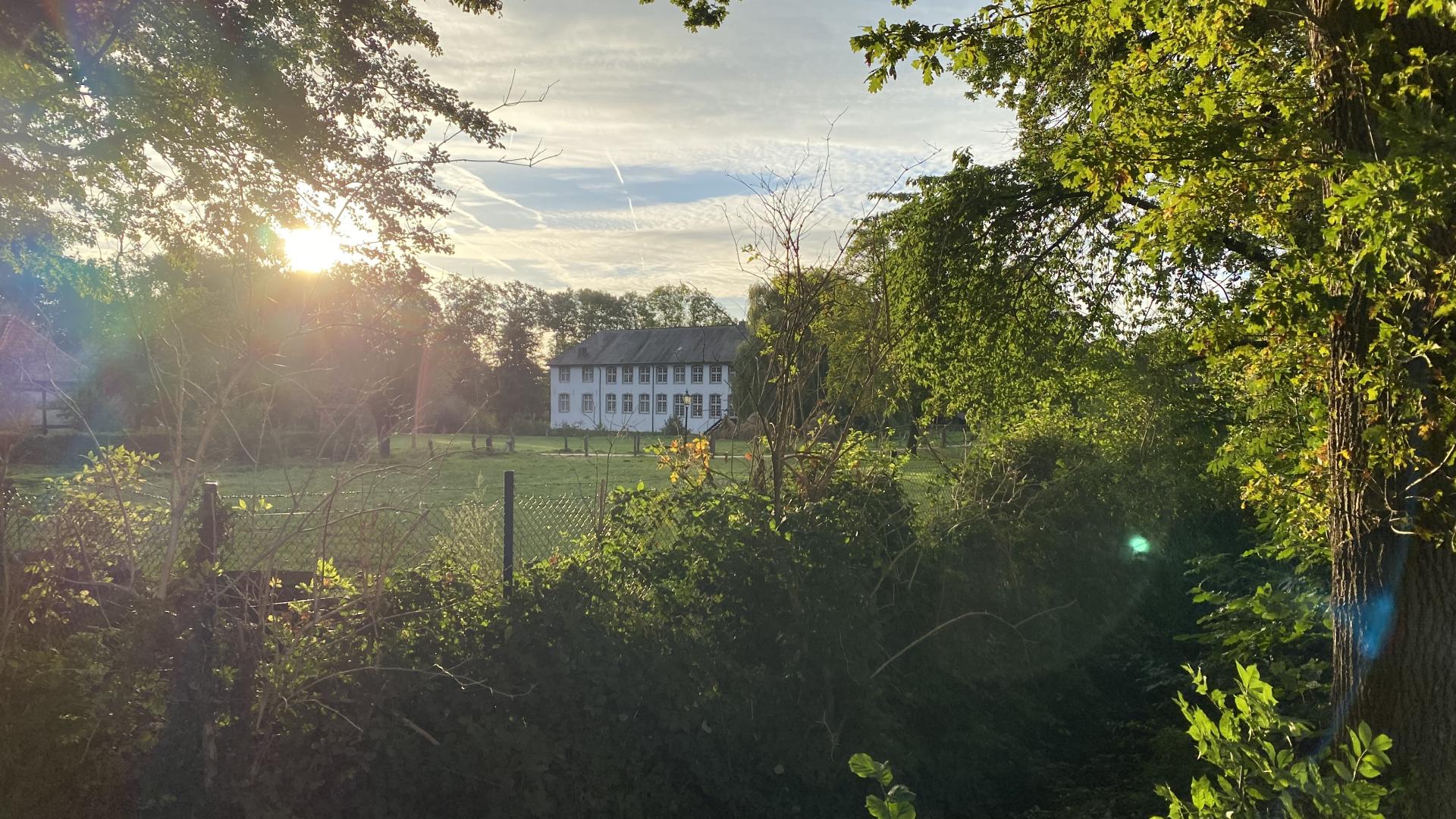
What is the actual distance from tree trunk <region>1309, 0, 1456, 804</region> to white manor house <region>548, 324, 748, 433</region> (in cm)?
5747

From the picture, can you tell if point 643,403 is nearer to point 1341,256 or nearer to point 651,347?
point 651,347

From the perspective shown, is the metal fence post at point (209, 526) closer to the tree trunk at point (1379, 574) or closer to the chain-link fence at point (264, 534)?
the chain-link fence at point (264, 534)

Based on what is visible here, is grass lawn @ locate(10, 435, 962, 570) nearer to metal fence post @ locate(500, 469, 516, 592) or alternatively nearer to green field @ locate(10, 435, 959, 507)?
green field @ locate(10, 435, 959, 507)

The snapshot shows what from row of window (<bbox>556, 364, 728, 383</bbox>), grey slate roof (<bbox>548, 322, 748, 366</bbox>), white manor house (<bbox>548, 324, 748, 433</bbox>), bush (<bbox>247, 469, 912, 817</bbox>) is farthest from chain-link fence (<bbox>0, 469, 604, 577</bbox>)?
row of window (<bbox>556, 364, 728, 383</bbox>)

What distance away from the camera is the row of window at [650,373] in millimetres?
67188

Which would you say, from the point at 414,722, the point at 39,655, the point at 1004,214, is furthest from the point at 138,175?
the point at 1004,214

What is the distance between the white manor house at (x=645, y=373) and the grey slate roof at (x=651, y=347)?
0.18 feet

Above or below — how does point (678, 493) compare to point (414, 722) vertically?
above

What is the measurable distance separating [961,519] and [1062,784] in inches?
77.7

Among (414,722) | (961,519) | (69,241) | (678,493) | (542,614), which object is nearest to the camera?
(414,722)

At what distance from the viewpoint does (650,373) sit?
230ft

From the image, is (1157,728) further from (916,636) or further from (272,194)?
(272,194)

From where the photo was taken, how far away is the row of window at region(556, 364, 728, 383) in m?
67.2

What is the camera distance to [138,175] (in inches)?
405
